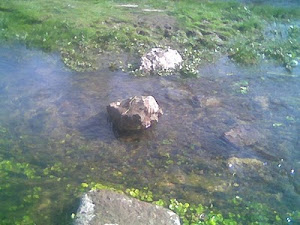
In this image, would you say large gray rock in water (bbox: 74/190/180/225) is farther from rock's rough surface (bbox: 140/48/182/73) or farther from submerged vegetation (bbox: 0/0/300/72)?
submerged vegetation (bbox: 0/0/300/72)

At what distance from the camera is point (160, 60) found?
1123 cm

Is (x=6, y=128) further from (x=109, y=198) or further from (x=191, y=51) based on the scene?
(x=191, y=51)

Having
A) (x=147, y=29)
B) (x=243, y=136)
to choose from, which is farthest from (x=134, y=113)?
(x=147, y=29)

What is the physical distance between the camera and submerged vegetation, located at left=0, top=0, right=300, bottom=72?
1244 cm

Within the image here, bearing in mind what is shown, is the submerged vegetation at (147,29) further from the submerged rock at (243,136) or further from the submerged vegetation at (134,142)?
the submerged rock at (243,136)

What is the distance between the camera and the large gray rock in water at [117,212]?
18.8 feet

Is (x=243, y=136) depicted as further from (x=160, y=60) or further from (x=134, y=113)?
(x=160, y=60)

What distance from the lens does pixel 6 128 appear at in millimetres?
8352

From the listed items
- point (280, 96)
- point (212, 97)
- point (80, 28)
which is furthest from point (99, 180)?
point (80, 28)

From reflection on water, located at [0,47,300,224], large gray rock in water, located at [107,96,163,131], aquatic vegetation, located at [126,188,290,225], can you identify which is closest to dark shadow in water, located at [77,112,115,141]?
reflection on water, located at [0,47,300,224]

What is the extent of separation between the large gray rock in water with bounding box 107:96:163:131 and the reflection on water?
0.64 feet

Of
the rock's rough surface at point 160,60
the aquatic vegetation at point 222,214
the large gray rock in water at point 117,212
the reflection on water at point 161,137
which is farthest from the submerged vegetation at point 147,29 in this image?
the large gray rock in water at point 117,212

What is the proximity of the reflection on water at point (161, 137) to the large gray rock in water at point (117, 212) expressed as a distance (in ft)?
1.25

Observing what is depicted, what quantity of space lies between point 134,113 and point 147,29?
19.9ft
